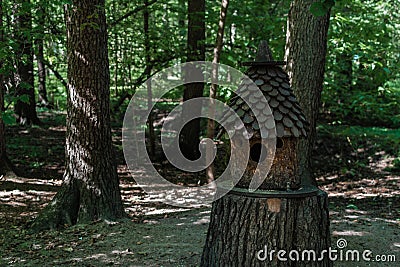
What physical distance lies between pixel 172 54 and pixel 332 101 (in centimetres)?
410

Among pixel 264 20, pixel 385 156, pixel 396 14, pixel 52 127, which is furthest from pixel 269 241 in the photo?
pixel 396 14

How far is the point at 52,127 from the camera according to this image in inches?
587

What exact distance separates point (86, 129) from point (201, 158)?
5.74 m

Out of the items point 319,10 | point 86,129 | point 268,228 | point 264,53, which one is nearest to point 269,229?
point 268,228

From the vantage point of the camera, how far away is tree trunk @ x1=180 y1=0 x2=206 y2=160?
33.1 feet

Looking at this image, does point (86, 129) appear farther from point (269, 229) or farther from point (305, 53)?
point (269, 229)

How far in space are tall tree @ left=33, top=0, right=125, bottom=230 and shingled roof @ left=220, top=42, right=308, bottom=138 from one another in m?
2.70

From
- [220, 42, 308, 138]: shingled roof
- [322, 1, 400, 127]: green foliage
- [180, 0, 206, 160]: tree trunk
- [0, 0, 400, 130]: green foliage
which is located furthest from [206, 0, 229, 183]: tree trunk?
[220, 42, 308, 138]: shingled roof

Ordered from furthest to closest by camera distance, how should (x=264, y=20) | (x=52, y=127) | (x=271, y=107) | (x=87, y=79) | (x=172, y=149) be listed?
(x=52, y=127), (x=172, y=149), (x=264, y=20), (x=87, y=79), (x=271, y=107)

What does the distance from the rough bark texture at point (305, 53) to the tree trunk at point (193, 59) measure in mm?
4140

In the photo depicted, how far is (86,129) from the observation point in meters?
5.86

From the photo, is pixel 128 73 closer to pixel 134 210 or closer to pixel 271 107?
pixel 134 210

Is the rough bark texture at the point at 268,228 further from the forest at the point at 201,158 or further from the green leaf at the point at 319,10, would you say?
the green leaf at the point at 319,10

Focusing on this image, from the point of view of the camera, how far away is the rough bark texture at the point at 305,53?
19.0 ft
